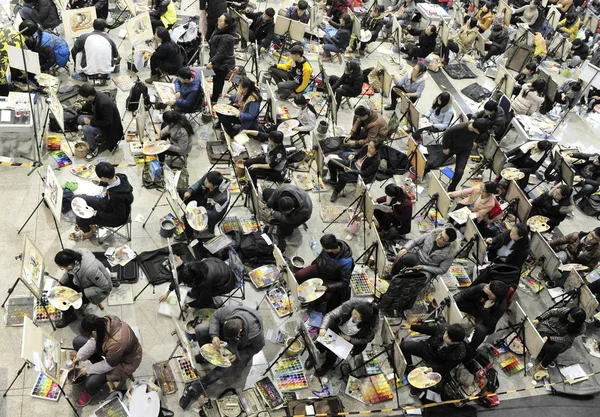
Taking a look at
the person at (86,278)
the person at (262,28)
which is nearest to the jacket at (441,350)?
the person at (86,278)

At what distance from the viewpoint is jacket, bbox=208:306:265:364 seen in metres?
6.50

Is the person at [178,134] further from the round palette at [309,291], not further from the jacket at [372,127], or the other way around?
the round palette at [309,291]

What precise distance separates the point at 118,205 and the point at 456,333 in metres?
4.94

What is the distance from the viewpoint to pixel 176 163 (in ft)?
33.2

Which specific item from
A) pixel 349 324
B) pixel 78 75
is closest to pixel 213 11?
pixel 78 75

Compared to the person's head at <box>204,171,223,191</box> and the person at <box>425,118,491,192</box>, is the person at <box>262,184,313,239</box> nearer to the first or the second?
the person's head at <box>204,171,223,191</box>

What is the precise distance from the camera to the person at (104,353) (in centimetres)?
614

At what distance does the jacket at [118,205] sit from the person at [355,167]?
Answer: 376 centimetres

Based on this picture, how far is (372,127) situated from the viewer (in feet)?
34.6

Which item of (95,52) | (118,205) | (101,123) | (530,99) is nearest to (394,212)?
(118,205)

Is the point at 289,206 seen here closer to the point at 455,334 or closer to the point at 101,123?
the point at 455,334

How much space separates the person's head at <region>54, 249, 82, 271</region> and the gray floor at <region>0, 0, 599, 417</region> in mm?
1057

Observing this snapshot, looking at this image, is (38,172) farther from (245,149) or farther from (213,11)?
(213,11)

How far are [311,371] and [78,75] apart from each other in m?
8.10
